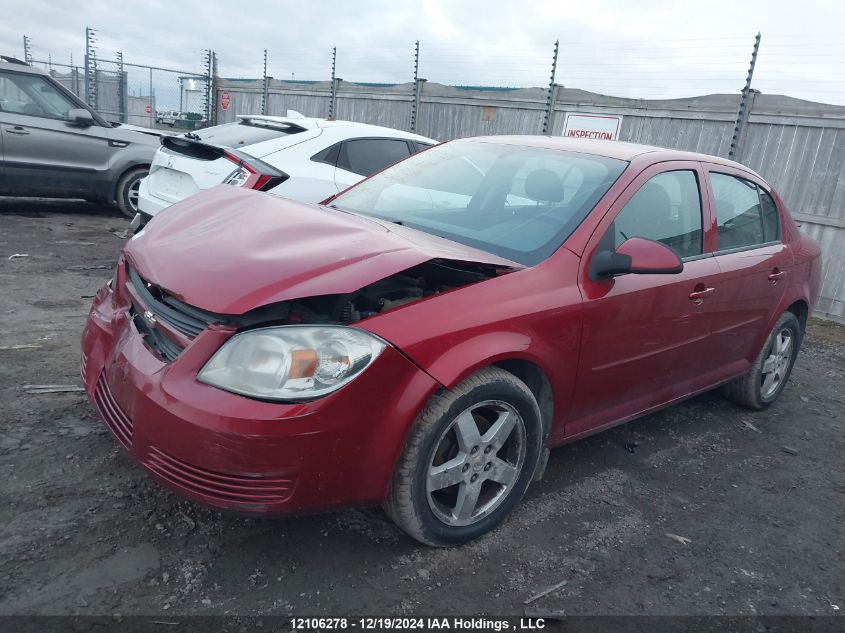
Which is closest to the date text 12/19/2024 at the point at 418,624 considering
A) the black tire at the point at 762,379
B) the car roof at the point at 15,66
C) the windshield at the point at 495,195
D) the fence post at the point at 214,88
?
the windshield at the point at 495,195

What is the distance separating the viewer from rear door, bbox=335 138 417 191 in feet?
21.2

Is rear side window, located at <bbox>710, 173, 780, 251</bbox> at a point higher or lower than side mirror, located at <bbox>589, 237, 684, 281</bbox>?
higher

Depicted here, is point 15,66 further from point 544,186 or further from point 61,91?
point 544,186

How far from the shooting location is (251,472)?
88.2 inches

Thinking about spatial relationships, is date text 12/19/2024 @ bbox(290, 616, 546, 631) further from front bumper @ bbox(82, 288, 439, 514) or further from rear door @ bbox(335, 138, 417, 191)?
rear door @ bbox(335, 138, 417, 191)

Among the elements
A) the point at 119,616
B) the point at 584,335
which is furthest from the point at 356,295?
the point at 119,616

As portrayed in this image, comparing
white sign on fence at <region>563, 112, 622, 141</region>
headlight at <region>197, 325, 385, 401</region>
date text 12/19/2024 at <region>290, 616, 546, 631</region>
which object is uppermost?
white sign on fence at <region>563, 112, 622, 141</region>

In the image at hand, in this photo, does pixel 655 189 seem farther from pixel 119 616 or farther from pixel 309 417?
pixel 119 616

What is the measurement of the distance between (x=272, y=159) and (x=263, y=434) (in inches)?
175

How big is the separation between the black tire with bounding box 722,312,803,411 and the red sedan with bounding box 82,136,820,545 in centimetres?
75

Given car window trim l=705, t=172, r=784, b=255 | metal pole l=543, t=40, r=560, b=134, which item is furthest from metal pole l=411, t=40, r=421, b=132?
car window trim l=705, t=172, r=784, b=255

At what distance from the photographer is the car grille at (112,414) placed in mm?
2488

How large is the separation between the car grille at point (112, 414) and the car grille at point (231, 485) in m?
0.29

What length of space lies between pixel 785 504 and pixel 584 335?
155 cm
